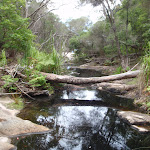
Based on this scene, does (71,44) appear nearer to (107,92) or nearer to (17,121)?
(107,92)

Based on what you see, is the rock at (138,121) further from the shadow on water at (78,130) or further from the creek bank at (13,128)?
the creek bank at (13,128)

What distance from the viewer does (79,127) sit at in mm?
2904

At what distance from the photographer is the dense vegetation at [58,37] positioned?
5.52 m

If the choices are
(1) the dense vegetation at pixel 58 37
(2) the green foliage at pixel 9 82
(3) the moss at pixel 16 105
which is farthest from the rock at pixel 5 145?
(1) the dense vegetation at pixel 58 37

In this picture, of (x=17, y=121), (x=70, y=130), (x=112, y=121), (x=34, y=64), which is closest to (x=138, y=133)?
(x=112, y=121)

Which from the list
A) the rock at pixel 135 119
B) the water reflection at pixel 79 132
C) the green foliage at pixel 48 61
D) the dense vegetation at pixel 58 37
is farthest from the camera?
the dense vegetation at pixel 58 37

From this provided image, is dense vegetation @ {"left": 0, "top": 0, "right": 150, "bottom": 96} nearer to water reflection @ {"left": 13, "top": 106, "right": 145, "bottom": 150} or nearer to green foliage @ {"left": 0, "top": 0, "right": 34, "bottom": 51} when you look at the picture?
green foliage @ {"left": 0, "top": 0, "right": 34, "bottom": 51}

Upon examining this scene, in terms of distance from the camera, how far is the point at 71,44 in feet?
71.5

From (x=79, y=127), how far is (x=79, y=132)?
0.20 metres

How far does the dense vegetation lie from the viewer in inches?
217

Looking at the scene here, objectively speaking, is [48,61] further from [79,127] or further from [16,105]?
[79,127]

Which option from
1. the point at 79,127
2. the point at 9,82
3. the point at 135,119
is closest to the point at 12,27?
the point at 9,82

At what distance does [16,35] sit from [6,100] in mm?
3061

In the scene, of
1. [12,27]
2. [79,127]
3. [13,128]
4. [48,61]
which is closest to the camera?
[13,128]
